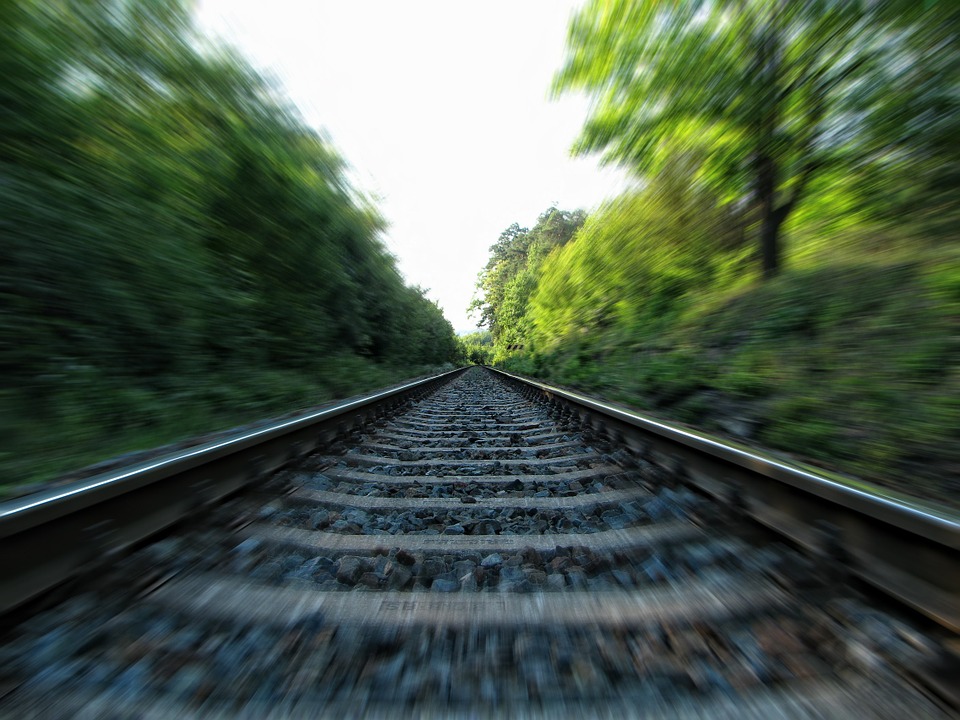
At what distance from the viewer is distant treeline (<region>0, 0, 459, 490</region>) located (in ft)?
9.77

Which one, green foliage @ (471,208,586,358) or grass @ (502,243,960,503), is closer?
grass @ (502,243,960,503)

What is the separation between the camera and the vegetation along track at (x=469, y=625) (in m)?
0.98

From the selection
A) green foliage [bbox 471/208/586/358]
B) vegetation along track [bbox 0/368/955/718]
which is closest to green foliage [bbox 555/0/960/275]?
vegetation along track [bbox 0/368/955/718]

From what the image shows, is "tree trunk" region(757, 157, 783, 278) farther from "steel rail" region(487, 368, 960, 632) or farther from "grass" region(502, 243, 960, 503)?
"steel rail" region(487, 368, 960, 632)

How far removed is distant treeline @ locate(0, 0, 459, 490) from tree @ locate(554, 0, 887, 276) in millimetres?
4919

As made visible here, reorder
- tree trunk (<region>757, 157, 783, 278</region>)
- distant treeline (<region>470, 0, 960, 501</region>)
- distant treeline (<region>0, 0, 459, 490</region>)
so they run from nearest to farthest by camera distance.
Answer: distant treeline (<region>0, 0, 459, 490</region>) → distant treeline (<region>470, 0, 960, 501</region>) → tree trunk (<region>757, 157, 783, 278</region>)

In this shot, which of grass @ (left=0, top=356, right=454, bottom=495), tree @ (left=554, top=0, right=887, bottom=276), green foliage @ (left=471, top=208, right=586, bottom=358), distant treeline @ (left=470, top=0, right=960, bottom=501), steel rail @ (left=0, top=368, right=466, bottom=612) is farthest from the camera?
green foliage @ (left=471, top=208, right=586, bottom=358)

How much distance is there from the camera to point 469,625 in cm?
126

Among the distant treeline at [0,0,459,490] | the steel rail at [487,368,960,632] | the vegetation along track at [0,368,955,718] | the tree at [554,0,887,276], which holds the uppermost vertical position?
the tree at [554,0,887,276]

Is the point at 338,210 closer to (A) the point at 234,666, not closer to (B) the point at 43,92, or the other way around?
(B) the point at 43,92

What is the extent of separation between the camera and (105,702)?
0.96 meters

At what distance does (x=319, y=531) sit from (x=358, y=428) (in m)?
2.43

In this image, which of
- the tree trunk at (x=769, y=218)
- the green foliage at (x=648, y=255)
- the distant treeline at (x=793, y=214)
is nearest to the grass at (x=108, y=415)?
the distant treeline at (x=793, y=214)

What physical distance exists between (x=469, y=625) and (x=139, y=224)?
4399 mm
